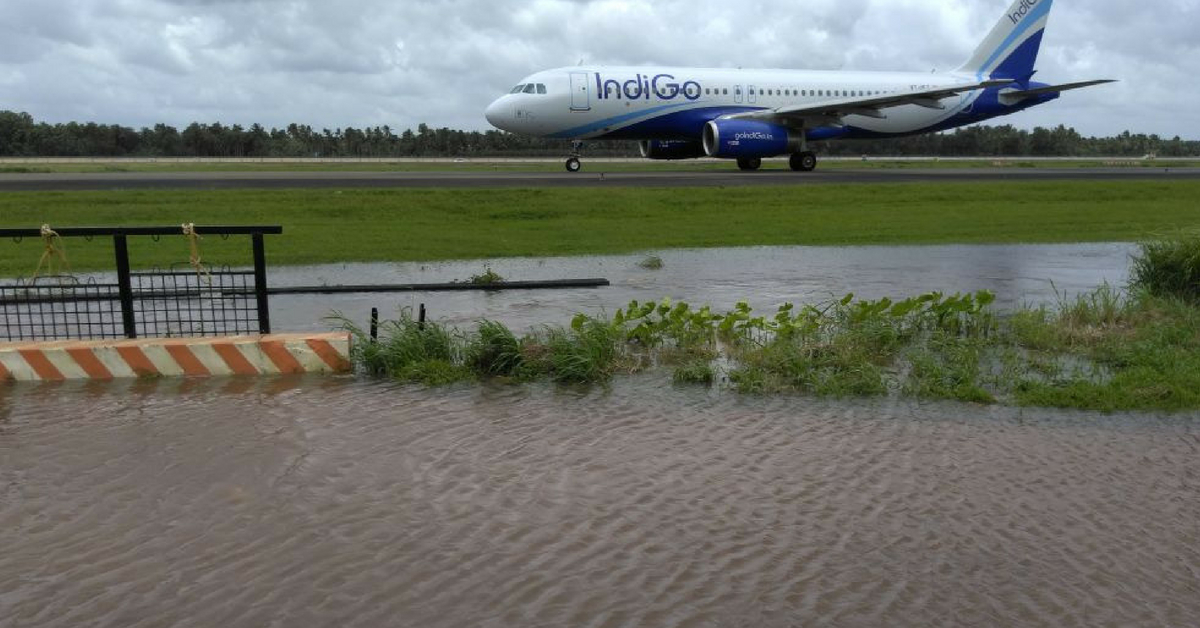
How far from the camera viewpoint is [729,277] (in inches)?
600

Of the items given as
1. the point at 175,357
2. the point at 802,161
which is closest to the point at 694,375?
the point at 175,357

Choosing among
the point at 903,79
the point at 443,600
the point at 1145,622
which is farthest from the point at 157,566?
the point at 903,79

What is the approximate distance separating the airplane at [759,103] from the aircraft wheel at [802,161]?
1.9 inches

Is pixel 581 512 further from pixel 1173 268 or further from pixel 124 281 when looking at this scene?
pixel 1173 268

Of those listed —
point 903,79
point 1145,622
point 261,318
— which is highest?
point 903,79

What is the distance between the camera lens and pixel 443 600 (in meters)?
4.78

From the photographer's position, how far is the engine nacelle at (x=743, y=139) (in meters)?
36.1

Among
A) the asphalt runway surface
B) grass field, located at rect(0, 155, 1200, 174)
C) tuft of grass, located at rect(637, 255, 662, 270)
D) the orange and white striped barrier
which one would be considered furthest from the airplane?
the orange and white striped barrier

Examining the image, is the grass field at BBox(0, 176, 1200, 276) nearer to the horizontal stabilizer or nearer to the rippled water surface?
the rippled water surface

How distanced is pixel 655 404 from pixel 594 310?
405 centimetres

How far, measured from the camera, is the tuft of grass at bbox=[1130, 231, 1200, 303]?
12539 mm

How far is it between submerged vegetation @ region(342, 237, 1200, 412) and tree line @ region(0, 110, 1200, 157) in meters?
65.8

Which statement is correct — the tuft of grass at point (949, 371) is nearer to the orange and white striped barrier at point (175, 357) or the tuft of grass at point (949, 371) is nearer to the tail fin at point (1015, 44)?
the orange and white striped barrier at point (175, 357)

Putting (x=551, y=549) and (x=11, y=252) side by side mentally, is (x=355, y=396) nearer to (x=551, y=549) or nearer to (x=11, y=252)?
(x=551, y=549)
